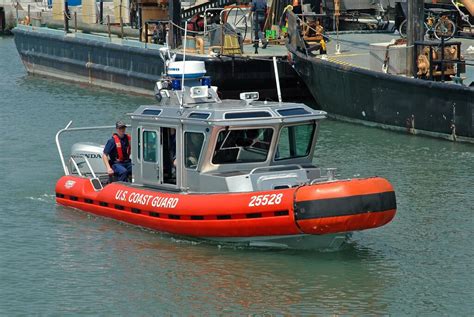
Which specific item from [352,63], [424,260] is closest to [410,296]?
[424,260]

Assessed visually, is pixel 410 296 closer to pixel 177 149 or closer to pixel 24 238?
pixel 177 149

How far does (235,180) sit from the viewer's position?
15.0m

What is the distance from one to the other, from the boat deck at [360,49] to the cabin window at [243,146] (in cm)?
1062

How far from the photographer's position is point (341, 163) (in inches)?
857

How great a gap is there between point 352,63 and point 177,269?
13359mm

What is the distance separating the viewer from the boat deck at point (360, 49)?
88.4 ft

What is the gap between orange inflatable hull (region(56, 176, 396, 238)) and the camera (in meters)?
14.0

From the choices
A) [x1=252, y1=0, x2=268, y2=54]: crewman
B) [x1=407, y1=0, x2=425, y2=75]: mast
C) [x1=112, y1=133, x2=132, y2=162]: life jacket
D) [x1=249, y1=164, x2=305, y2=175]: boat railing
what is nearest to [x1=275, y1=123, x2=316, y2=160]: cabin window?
[x1=249, y1=164, x2=305, y2=175]: boat railing

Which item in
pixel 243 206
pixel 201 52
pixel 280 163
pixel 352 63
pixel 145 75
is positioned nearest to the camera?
pixel 243 206

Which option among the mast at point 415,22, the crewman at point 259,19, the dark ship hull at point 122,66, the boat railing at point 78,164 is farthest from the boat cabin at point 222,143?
the crewman at point 259,19

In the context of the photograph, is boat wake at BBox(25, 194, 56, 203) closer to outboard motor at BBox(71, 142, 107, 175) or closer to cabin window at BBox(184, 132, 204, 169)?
outboard motor at BBox(71, 142, 107, 175)

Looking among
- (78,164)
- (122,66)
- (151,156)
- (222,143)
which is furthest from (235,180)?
(122,66)

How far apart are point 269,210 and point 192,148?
1.61 metres

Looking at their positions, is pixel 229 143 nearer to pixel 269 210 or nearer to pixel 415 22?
pixel 269 210
